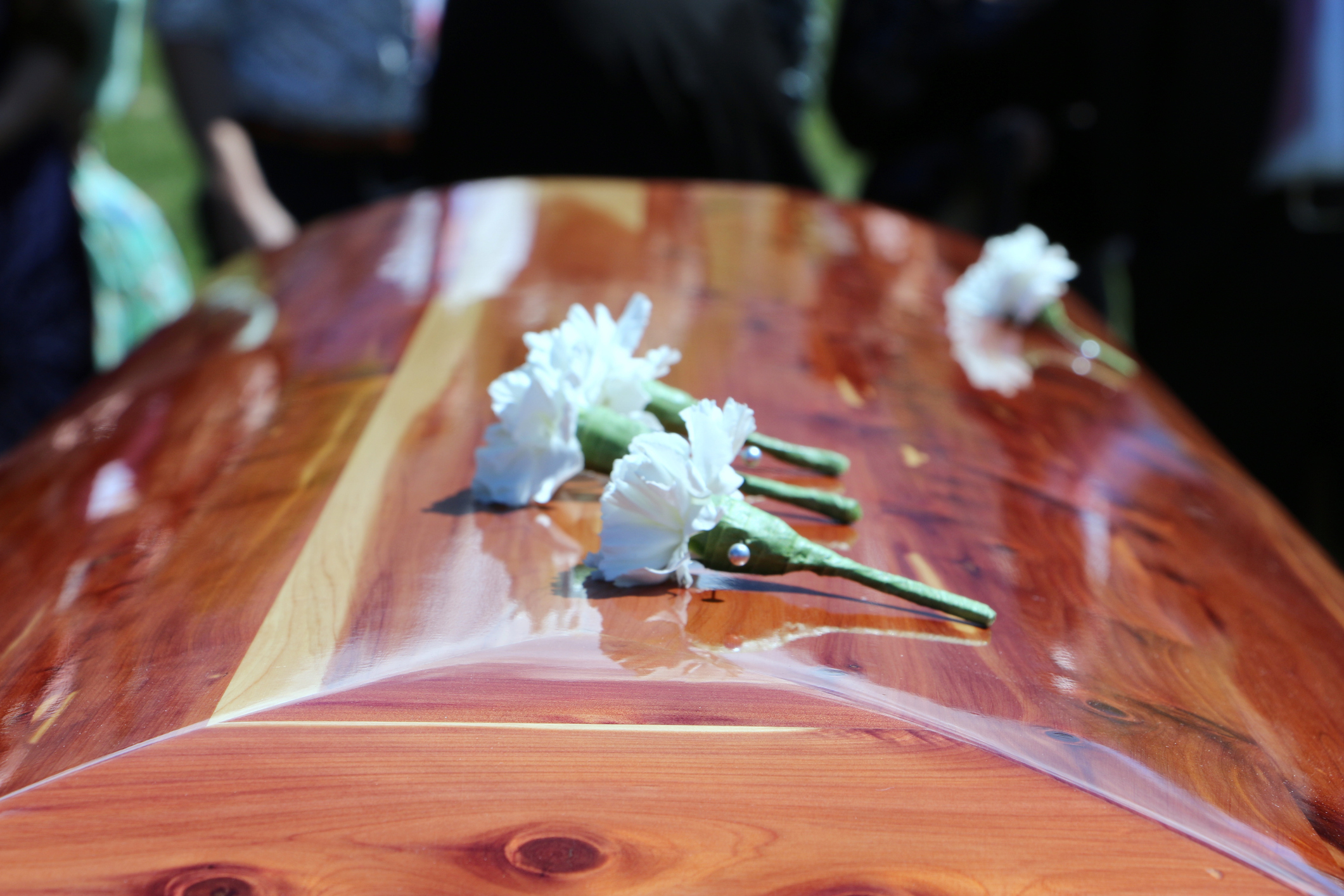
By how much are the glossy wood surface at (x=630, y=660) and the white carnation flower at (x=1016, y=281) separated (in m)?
0.33

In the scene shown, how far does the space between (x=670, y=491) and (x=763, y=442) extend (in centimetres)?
24

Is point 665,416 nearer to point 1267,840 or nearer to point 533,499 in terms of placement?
point 533,499

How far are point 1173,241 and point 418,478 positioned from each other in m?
2.64

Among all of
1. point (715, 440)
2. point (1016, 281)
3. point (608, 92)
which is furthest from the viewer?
point (608, 92)

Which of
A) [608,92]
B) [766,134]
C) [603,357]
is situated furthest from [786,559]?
[766,134]

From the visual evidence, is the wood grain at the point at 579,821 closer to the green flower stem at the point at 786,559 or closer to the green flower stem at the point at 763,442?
the green flower stem at the point at 786,559

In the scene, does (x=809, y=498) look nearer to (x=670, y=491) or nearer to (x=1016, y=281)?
(x=670, y=491)

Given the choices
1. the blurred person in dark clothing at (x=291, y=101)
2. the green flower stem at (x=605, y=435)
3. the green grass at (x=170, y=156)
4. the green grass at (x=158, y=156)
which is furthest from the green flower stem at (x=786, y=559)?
the green grass at (x=170, y=156)

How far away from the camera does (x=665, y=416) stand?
0.98m

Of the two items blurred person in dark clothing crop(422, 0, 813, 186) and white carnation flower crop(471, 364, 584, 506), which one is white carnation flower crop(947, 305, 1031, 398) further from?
blurred person in dark clothing crop(422, 0, 813, 186)

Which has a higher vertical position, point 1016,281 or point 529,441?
point 1016,281

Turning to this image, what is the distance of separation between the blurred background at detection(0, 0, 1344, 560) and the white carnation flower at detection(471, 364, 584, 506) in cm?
150

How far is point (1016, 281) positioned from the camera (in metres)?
1.68

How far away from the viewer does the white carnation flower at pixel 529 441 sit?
2.85 feet
